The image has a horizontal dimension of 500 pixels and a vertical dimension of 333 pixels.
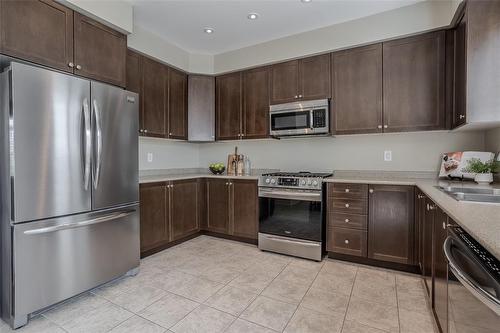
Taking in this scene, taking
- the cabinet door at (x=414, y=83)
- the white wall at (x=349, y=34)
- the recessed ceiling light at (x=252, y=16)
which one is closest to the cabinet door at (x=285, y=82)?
the white wall at (x=349, y=34)

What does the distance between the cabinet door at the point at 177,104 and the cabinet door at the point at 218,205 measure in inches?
32.0

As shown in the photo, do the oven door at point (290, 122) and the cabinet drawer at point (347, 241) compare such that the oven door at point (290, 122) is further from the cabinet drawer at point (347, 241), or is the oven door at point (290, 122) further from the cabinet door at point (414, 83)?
the cabinet drawer at point (347, 241)

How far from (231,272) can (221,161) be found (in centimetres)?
198

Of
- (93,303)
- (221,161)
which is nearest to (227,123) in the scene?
(221,161)

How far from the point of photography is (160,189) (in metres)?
3.03

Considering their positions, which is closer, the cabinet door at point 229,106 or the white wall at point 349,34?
the white wall at point 349,34

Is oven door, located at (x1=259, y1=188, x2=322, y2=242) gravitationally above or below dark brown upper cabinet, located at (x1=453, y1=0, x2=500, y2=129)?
below

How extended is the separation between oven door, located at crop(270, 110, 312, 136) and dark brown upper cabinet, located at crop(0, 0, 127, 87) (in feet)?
5.90

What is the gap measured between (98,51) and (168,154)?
5.65 ft

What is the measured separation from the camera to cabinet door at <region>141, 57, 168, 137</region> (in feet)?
10.2

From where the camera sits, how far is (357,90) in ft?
9.59

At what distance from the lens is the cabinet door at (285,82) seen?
10.7 feet

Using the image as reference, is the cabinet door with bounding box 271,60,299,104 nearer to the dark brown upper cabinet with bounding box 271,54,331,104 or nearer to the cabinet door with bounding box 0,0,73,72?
the dark brown upper cabinet with bounding box 271,54,331,104

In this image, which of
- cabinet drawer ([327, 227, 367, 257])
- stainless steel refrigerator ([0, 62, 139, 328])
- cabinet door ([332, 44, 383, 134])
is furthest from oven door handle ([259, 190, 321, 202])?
stainless steel refrigerator ([0, 62, 139, 328])
